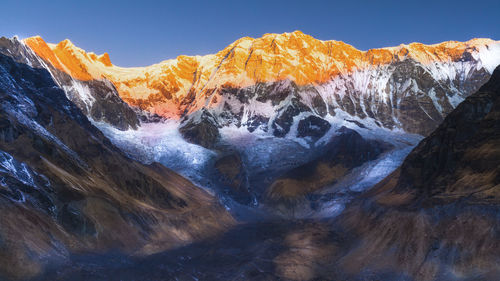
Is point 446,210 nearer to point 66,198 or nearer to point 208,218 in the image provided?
point 66,198

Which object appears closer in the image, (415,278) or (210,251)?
(415,278)

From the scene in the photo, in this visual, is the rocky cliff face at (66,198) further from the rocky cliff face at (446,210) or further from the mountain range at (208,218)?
the rocky cliff face at (446,210)

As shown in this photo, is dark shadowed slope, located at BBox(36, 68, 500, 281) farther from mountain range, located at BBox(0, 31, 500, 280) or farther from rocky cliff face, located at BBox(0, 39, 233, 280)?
rocky cliff face, located at BBox(0, 39, 233, 280)

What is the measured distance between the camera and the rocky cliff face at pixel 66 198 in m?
47.4

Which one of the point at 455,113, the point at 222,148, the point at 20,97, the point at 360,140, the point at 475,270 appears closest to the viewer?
the point at 475,270

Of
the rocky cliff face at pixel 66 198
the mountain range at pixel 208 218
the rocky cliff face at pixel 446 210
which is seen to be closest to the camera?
the rocky cliff face at pixel 446 210

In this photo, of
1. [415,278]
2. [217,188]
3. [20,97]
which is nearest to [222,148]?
[217,188]

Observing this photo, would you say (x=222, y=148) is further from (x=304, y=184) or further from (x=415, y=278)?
(x=415, y=278)

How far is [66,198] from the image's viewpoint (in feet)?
198

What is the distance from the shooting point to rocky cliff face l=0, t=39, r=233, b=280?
47.4 meters

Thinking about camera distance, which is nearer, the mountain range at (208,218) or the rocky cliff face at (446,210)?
the rocky cliff face at (446,210)

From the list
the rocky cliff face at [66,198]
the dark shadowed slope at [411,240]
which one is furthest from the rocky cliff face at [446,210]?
the rocky cliff face at [66,198]

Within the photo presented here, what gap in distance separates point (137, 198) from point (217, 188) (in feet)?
200

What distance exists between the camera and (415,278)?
162ft
